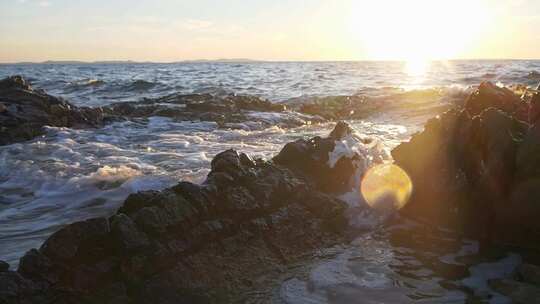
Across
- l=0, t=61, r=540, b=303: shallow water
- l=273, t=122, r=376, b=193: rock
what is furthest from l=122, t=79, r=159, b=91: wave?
l=273, t=122, r=376, b=193: rock

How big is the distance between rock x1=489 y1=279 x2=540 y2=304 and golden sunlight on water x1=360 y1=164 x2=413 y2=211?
187 centimetres

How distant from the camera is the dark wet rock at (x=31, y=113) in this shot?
37.7 feet

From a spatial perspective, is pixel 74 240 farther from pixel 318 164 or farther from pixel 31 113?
pixel 31 113

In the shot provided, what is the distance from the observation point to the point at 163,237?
395cm

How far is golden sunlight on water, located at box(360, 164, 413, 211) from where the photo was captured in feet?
19.0

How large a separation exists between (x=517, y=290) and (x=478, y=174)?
1679mm

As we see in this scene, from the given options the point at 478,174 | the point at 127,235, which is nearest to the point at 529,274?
the point at 478,174

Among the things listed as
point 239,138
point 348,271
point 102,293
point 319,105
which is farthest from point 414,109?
point 102,293

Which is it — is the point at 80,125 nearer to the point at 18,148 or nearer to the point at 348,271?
the point at 18,148

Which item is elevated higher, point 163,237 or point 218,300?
point 163,237

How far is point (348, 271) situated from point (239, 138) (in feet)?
25.8

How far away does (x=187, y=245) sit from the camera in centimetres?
402

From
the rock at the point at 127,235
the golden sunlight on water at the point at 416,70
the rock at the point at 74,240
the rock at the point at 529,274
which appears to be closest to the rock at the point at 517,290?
the rock at the point at 529,274

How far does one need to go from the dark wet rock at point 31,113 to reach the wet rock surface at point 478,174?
347 inches
